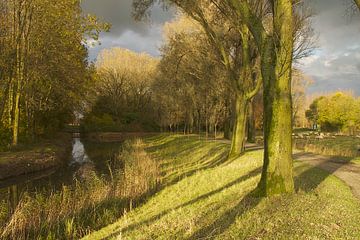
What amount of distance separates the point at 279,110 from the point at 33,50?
23.4m

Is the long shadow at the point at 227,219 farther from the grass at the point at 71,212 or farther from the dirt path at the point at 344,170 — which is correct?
the grass at the point at 71,212

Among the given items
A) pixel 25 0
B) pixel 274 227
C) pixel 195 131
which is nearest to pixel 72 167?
pixel 25 0

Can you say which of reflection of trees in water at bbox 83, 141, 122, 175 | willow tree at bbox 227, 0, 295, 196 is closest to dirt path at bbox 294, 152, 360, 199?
willow tree at bbox 227, 0, 295, 196

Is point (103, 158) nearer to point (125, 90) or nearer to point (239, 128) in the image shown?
point (239, 128)

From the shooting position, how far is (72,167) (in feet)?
83.3

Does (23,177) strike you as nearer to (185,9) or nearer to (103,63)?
(185,9)

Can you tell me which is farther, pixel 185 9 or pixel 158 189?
pixel 185 9

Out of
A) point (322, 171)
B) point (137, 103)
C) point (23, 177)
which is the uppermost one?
point (137, 103)

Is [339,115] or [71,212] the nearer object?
[71,212]

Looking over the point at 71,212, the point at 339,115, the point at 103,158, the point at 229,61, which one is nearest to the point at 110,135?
the point at 103,158

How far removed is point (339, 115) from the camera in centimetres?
7219

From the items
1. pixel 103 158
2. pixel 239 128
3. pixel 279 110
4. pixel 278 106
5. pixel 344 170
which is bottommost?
pixel 103 158

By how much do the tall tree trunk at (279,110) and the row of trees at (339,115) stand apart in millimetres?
64108

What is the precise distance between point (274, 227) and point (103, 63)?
72.4 m
